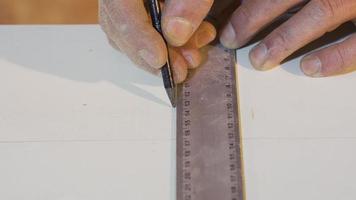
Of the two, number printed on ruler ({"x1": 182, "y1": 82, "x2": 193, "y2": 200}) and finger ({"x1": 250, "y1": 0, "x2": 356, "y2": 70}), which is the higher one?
finger ({"x1": 250, "y1": 0, "x2": 356, "y2": 70})

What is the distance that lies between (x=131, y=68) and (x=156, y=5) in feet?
0.52

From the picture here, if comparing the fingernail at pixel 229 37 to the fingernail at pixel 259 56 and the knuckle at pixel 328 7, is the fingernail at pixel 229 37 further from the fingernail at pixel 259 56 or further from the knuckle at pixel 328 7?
the knuckle at pixel 328 7

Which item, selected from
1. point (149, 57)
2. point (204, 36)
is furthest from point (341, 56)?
point (149, 57)

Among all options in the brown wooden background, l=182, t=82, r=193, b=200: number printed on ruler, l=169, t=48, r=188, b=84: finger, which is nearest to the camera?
l=182, t=82, r=193, b=200: number printed on ruler

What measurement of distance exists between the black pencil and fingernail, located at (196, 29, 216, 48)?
11 centimetres

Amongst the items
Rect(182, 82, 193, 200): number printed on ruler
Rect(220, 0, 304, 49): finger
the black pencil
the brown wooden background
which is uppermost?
the brown wooden background

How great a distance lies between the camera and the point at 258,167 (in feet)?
2.49

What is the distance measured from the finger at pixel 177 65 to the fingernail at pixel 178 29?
6cm

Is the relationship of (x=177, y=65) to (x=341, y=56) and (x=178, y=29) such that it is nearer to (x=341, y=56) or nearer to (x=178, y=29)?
(x=178, y=29)

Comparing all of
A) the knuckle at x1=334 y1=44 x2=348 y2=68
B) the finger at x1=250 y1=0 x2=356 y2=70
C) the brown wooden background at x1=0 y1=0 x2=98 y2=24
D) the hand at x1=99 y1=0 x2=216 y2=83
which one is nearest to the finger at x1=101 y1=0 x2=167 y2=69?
the hand at x1=99 y1=0 x2=216 y2=83

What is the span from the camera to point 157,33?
789mm

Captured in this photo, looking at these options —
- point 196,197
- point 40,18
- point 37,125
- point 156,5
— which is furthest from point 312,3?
point 40,18

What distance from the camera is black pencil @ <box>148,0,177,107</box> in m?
0.79

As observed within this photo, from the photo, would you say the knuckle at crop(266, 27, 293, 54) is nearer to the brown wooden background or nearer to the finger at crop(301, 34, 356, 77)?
the finger at crop(301, 34, 356, 77)
